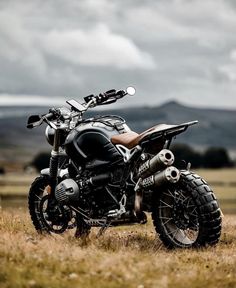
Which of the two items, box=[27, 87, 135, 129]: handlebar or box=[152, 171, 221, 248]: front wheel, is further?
box=[27, 87, 135, 129]: handlebar

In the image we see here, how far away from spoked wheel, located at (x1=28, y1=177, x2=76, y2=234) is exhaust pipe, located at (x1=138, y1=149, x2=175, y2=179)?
2.10 m

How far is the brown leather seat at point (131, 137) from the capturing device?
1115 cm

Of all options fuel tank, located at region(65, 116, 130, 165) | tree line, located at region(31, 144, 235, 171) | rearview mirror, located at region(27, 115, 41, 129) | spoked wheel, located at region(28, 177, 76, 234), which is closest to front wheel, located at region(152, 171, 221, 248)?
fuel tank, located at region(65, 116, 130, 165)

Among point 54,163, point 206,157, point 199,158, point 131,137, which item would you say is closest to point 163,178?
point 131,137

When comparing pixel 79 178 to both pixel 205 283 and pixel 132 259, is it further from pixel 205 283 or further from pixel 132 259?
pixel 205 283

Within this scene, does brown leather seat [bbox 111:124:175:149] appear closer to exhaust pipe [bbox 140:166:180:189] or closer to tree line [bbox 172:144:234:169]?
exhaust pipe [bbox 140:166:180:189]

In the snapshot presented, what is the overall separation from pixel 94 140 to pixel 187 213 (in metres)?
2.01

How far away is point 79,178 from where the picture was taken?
40.4 ft

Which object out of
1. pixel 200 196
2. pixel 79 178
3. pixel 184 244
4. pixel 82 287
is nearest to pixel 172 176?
pixel 200 196

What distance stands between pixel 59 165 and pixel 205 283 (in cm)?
489

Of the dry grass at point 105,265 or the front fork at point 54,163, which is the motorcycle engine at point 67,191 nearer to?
the front fork at point 54,163

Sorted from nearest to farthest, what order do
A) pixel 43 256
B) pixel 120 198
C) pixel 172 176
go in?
pixel 43 256 < pixel 172 176 < pixel 120 198

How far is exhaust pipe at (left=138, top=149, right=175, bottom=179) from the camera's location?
10.9 metres

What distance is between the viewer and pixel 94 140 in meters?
11.9
